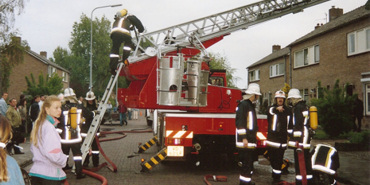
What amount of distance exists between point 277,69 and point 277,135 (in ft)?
91.7

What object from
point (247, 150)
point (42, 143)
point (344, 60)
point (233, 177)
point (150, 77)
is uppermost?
point (344, 60)

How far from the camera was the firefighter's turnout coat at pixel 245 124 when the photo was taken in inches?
255

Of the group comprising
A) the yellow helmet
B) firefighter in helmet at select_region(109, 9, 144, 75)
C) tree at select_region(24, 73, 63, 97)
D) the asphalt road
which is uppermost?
the yellow helmet

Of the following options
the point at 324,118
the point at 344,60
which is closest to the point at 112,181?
the point at 324,118

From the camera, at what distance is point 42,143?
3.63 metres

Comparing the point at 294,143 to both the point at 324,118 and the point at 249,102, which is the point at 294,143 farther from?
the point at 324,118

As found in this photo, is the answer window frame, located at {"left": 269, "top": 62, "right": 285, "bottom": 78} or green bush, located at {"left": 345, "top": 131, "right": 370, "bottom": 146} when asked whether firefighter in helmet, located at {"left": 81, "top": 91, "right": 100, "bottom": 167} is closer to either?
green bush, located at {"left": 345, "top": 131, "right": 370, "bottom": 146}

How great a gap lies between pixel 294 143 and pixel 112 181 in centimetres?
355

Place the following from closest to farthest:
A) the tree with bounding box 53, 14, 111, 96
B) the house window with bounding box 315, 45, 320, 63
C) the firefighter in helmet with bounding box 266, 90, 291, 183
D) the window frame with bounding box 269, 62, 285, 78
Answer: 1. the firefighter in helmet with bounding box 266, 90, 291, 183
2. the house window with bounding box 315, 45, 320, 63
3. the window frame with bounding box 269, 62, 285, 78
4. the tree with bounding box 53, 14, 111, 96

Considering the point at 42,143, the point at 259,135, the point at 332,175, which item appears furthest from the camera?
the point at 259,135

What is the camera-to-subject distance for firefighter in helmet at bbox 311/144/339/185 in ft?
20.5

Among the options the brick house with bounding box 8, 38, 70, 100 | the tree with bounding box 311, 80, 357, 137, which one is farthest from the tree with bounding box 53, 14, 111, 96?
the tree with bounding box 311, 80, 357, 137

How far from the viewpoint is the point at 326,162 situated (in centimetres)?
631

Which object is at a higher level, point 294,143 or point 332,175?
point 294,143
